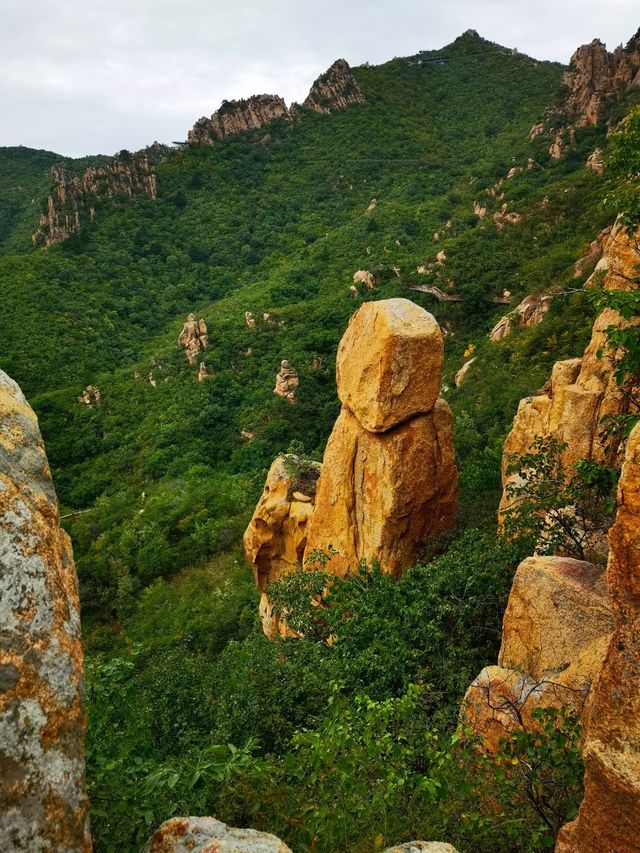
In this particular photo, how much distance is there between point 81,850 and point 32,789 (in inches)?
14.7

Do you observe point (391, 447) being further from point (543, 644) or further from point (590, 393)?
point (543, 644)

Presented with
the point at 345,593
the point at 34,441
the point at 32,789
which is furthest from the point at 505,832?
the point at 345,593

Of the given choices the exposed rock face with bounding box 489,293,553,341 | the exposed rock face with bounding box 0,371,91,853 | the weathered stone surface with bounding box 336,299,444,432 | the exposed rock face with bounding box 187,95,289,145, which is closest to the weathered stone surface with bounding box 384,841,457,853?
the exposed rock face with bounding box 0,371,91,853

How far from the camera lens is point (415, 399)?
1162cm

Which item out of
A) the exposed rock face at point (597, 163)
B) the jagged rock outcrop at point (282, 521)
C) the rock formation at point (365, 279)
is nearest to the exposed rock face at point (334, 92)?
the rock formation at point (365, 279)

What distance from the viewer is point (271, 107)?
304 ft

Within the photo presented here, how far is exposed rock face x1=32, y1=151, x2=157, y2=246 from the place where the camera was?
60781 mm

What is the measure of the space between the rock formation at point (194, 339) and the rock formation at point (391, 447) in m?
27.0

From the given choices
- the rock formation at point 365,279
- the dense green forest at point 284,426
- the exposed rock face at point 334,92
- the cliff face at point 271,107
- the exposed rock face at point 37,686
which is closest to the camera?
the exposed rock face at point 37,686

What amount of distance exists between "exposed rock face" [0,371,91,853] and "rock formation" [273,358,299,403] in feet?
92.4

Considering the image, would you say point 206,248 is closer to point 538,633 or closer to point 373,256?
point 373,256

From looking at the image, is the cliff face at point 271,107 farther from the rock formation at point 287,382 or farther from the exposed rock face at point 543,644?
the exposed rock face at point 543,644

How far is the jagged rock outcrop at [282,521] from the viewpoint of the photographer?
14.7 m

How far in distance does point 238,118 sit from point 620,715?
10208cm
